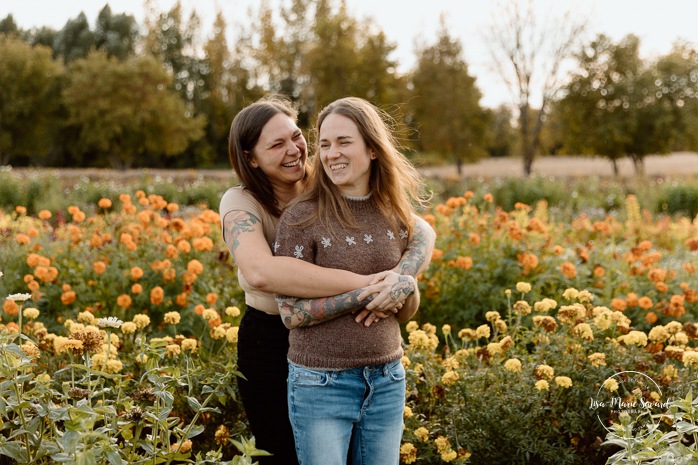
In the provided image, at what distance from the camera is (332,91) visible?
26.1 m

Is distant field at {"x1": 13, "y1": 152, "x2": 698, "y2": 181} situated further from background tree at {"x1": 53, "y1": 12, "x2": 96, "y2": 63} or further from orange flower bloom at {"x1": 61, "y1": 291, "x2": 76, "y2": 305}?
background tree at {"x1": 53, "y1": 12, "x2": 96, "y2": 63}

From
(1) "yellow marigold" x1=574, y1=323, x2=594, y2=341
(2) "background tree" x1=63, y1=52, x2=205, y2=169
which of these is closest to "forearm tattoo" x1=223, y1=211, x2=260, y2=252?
(1) "yellow marigold" x1=574, y1=323, x2=594, y2=341

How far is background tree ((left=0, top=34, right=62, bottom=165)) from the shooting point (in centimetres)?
3102

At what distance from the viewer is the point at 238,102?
37.2 metres

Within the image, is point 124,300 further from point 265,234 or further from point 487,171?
point 487,171

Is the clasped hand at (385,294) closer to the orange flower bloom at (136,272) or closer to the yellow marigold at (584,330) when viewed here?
the yellow marigold at (584,330)

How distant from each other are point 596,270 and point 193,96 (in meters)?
35.9

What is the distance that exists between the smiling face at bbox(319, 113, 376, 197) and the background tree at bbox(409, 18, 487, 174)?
24.6 meters

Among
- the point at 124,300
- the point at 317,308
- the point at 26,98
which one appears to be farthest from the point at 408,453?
the point at 26,98

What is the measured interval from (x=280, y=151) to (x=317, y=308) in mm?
616

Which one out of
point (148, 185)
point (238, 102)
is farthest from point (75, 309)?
point (238, 102)

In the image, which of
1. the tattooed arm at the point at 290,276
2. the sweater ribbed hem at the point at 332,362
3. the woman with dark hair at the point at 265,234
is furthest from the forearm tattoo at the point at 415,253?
Answer: the sweater ribbed hem at the point at 332,362

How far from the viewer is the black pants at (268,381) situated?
236 centimetres

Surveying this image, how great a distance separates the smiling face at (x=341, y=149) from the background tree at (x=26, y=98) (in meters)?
33.0
